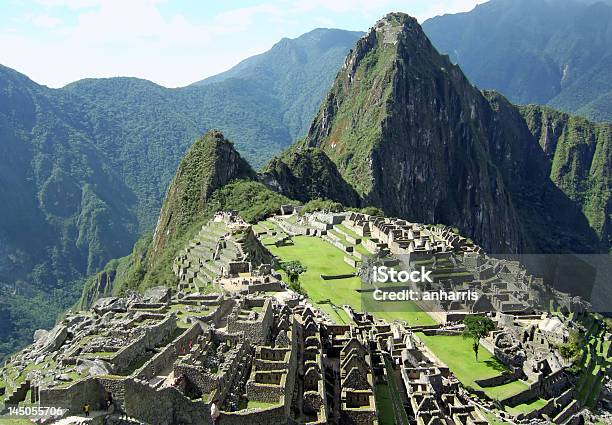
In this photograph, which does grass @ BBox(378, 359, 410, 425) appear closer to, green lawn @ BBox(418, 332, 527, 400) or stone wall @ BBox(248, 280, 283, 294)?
green lawn @ BBox(418, 332, 527, 400)

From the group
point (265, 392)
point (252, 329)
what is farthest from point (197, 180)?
point (265, 392)

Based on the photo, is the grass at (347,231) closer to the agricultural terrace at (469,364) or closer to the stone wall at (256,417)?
the agricultural terrace at (469,364)

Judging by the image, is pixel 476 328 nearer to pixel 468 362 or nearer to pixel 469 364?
pixel 468 362

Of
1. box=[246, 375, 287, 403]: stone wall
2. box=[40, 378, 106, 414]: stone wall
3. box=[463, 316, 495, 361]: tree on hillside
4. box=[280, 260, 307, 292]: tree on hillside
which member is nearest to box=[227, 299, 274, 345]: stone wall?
box=[246, 375, 287, 403]: stone wall

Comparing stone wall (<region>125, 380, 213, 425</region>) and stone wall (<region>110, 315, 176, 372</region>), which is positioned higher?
stone wall (<region>110, 315, 176, 372</region>)

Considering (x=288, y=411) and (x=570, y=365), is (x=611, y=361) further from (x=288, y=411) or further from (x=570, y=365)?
(x=288, y=411)

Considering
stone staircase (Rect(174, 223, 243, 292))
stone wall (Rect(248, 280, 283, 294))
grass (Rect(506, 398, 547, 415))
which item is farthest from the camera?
stone staircase (Rect(174, 223, 243, 292))
